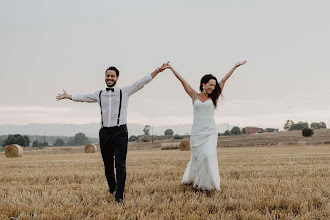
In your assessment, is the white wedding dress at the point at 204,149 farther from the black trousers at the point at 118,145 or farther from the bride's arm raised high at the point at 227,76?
the black trousers at the point at 118,145

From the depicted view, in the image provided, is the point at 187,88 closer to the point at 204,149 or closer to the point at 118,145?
the point at 204,149

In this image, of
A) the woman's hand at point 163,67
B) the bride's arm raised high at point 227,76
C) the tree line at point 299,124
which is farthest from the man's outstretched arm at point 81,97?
the tree line at point 299,124

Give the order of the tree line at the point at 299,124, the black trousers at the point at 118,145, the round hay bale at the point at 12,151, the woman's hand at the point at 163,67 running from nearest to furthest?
1. the black trousers at the point at 118,145
2. the woman's hand at the point at 163,67
3. the round hay bale at the point at 12,151
4. the tree line at the point at 299,124

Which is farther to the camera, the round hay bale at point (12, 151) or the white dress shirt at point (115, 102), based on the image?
the round hay bale at point (12, 151)

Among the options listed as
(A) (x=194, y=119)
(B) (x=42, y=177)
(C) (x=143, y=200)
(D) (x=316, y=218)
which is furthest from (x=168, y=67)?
(B) (x=42, y=177)

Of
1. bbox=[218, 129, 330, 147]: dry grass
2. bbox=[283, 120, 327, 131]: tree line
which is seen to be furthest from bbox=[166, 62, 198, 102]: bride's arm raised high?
bbox=[283, 120, 327, 131]: tree line

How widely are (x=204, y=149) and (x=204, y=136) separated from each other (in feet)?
0.87

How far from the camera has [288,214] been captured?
445 cm

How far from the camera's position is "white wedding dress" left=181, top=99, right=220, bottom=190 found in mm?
6281

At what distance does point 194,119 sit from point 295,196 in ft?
7.78

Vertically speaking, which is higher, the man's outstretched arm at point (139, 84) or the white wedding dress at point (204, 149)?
the man's outstretched arm at point (139, 84)

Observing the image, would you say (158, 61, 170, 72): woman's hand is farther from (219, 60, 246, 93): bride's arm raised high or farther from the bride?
(219, 60, 246, 93): bride's arm raised high

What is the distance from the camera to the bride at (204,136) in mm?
6301

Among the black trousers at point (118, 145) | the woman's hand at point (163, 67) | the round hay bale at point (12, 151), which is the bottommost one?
the round hay bale at point (12, 151)
